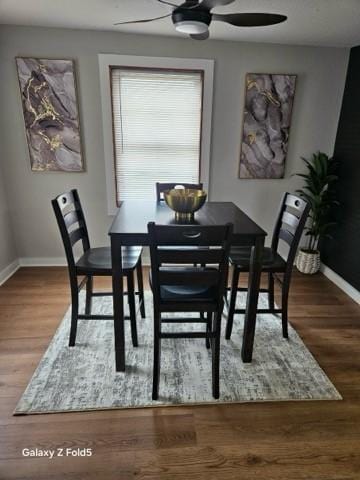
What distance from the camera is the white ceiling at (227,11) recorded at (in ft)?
6.69

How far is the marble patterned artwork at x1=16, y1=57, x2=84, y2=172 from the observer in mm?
2752

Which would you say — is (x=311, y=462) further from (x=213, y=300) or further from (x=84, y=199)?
(x=84, y=199)

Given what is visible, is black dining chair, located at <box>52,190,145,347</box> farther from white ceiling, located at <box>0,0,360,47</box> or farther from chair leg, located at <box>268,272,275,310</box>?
white ceiling, located at <box>0,0,360,47</box>

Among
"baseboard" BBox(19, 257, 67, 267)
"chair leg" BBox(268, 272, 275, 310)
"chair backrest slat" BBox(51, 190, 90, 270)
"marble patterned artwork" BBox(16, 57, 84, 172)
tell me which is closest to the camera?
"chair backrest slat" BBox(51, 190, 90, 270)

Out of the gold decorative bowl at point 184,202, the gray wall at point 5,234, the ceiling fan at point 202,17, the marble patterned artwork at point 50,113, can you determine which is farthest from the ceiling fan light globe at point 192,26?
the gray wall at point 5,234

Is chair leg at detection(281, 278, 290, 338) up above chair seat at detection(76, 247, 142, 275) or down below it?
A: below

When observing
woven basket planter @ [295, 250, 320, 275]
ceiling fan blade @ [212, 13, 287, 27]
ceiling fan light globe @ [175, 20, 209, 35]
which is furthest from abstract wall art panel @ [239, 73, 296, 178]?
ceiling fan light globe @ [175, 20, 209, 35]

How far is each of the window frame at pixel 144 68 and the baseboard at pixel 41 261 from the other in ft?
3.15

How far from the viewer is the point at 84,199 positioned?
3213 mm

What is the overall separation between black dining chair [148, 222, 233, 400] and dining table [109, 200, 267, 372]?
0.23 metres

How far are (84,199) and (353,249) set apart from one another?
281 centimetres

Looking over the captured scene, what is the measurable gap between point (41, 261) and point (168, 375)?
2240 millimetres

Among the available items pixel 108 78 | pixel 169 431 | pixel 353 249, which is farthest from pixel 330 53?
pixel 169 431

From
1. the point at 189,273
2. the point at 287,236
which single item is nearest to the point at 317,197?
the point at 287,236
